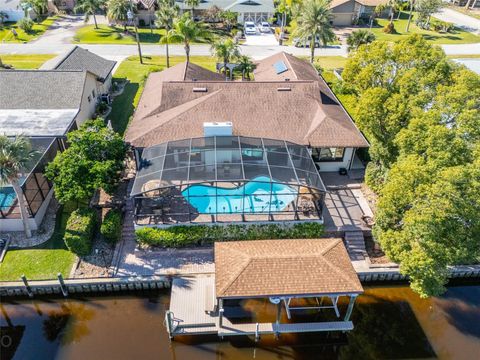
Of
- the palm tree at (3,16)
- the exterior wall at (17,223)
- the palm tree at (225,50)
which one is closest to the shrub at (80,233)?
the exterior wall at (17,223)

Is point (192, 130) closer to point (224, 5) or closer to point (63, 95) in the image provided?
point (63, 95)

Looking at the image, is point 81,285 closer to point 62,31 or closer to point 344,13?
point 62,31

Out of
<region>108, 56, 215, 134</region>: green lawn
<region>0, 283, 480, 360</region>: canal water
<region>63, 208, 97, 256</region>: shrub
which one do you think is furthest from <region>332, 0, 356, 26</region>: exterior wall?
<region>63, 208, 97, 256</region>: shrub

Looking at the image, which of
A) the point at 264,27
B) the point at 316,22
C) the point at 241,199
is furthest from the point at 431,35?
the point at 241,199

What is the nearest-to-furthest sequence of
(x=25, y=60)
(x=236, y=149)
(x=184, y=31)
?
(x=236, y=149), (x=184, y=31), (x=25, y=60)

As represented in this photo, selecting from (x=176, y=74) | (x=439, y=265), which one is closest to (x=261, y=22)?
(x=176, y=74)
